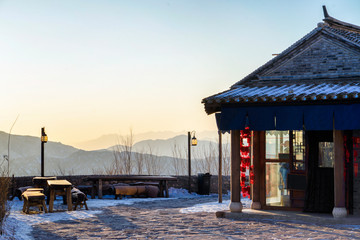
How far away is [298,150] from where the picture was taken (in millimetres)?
13445

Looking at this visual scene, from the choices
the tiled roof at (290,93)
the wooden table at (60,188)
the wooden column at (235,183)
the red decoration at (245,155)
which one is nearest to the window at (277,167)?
the red decoration at (245,155)

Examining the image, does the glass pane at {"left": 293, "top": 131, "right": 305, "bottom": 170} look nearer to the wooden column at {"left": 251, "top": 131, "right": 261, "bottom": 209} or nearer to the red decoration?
the wooden column at {"left": 251, "top": 131, "right": 261, "bottom": 209}

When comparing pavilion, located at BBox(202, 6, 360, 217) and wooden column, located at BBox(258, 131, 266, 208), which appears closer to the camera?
pavilion, located at BBox(202, 6, 360, 217)

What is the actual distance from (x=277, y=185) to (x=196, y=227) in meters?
3.25

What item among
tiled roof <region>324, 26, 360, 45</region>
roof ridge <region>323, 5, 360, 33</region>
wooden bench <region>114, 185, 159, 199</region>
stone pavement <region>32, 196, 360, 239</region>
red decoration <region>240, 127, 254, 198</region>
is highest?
roof ridge <region>323, 5, 360, 33</region>

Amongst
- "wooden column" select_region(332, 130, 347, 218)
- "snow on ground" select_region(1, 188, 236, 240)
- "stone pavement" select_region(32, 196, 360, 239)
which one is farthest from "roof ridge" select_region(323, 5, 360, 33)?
"stone pavement" select_region(32, 196, 360, 239)

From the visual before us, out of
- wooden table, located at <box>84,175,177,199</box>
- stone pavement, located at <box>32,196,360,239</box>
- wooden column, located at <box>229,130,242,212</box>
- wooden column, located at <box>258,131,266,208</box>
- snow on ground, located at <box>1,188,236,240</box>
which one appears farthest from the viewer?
wooden table, located at <box>84,175,177,199</box>

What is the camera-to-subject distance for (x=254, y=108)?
510 inches

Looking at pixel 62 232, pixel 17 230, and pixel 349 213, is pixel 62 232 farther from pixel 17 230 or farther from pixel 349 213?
pixel 349 213

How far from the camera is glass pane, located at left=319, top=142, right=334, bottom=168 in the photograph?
13.2 m

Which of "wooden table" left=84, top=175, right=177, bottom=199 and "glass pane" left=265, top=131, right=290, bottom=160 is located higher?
"glass pane" left=265, top=131, right=290, bottom=160

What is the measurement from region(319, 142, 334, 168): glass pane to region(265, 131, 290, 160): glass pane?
0.82 metres

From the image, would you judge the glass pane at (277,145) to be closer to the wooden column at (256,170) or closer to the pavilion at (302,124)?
the pavilion at (302,124)

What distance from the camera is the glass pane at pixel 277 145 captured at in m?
13.6
